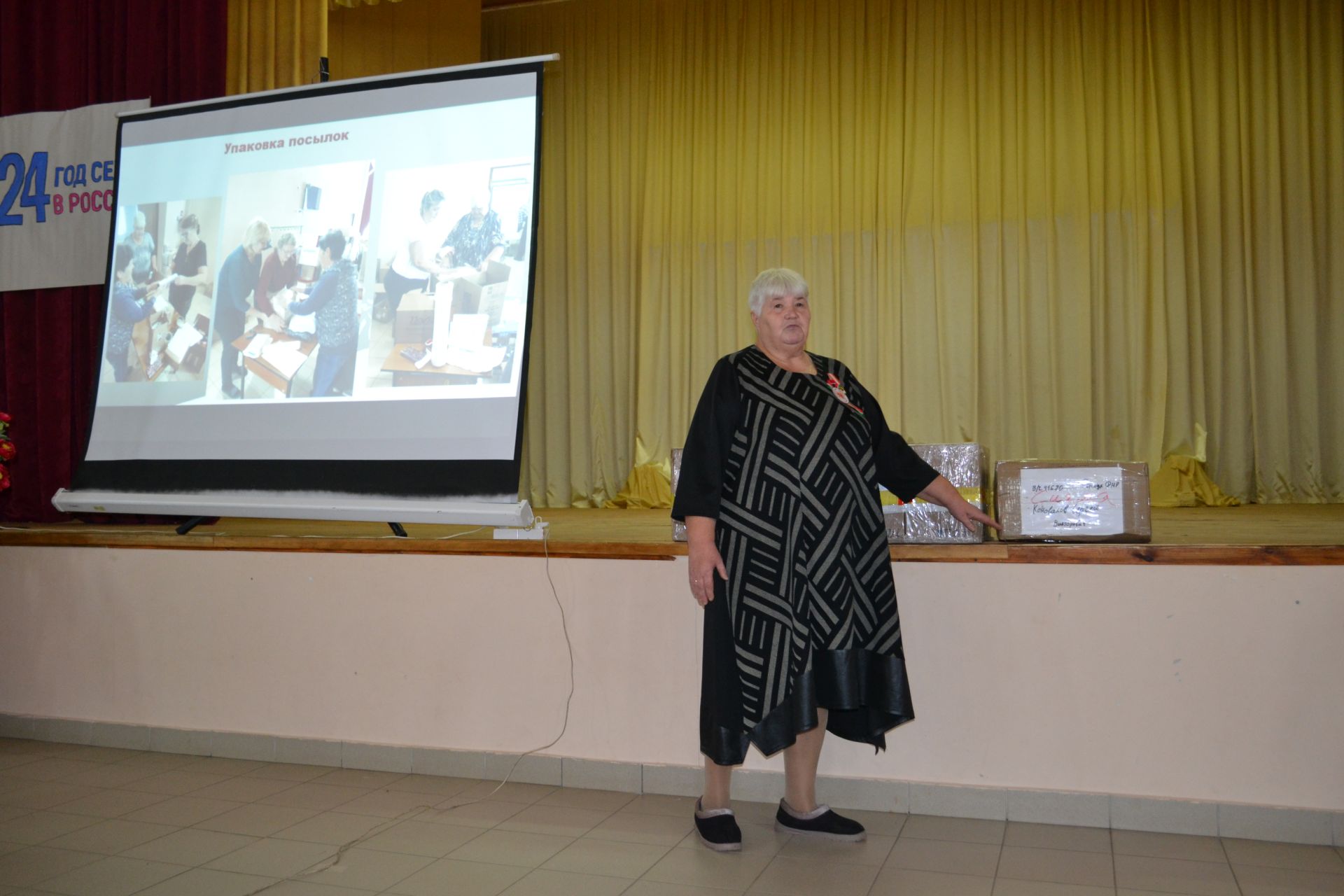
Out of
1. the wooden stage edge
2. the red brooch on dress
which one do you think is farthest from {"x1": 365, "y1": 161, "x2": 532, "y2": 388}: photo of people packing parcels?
the red brooch on dress

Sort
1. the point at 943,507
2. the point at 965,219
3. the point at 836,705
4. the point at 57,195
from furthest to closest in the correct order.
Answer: the point at 965,219 → the point at 57,195 → the point at 943,507 → the point at 836,705

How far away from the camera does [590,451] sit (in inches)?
281

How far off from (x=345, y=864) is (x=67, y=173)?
3044 mm

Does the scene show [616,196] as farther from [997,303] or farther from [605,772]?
[605,772]

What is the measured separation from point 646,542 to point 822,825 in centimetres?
76

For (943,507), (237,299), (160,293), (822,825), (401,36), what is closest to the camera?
(822,825)

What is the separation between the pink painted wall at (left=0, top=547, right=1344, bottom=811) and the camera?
201 centimetres

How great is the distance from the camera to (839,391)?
208cm

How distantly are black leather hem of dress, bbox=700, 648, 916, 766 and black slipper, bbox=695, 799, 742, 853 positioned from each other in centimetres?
14

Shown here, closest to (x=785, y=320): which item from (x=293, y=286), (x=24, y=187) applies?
(x=293, y=286)

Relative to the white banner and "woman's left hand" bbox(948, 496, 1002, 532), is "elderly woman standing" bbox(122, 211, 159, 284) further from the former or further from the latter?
"woman's left hand" bbox(948, 496, 1002, 532)

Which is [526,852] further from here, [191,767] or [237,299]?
[237,299]

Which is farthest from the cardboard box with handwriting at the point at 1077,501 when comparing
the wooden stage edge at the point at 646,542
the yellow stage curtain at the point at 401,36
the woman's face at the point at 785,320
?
the yellow stage curtain at the point at 401,36

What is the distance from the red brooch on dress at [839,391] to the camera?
2059mm
